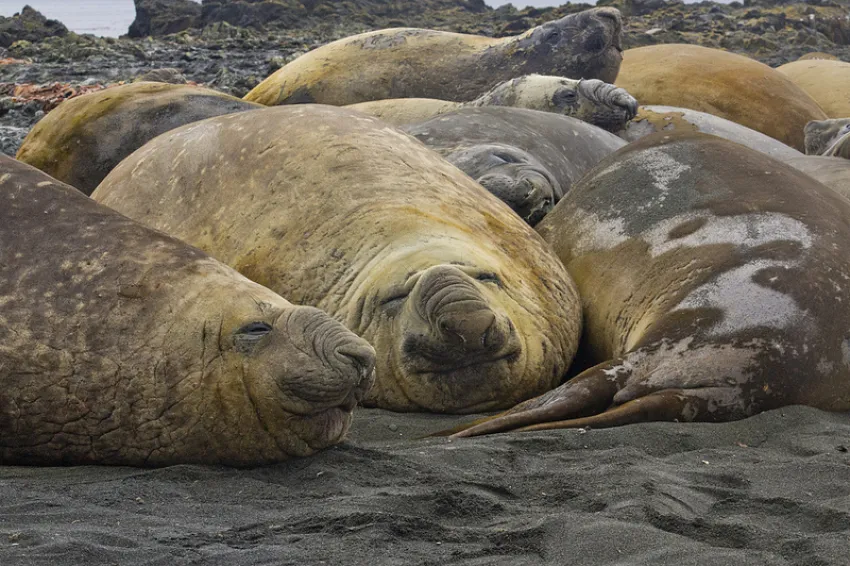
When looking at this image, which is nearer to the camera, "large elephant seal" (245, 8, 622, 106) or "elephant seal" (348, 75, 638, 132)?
"elephant seal" (348, 75, 638, 132)

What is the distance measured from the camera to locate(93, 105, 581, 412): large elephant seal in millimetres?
4160

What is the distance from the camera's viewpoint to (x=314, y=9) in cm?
2586

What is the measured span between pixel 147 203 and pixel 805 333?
8.66 feet

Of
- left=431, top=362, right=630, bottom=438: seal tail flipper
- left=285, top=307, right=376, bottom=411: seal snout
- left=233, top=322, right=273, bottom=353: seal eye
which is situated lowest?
left=431, top=362, right=630, bottom=438: seal tail flipper

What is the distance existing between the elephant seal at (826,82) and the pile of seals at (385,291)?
400 centimetres

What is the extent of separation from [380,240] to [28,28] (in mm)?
17990

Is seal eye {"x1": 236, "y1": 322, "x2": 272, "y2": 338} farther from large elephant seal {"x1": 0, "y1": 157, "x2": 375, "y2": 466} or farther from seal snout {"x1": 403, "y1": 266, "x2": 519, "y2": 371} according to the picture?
seal snout {"x1": 403, "y1": 266, "x2": 519, "y2": 371}

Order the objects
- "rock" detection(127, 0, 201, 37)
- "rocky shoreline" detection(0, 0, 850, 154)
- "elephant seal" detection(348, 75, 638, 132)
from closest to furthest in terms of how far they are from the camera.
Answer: "elephant seal" detection(348, 75, 638, 132) < "rocky shoreline" detection(0, 0, 850, 154) < "rock" detection(127, 0, 201, 37)

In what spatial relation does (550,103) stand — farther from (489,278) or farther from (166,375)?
(166,375)

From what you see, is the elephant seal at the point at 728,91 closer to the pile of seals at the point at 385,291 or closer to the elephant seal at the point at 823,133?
the elephant seal at the point at 823,133

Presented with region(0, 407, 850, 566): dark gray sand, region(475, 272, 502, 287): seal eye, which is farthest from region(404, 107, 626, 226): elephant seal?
region(0, 407, 850, 566): dark gray sand

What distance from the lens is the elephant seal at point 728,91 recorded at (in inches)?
357

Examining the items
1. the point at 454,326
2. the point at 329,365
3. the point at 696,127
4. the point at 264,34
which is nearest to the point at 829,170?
the point at 696,127

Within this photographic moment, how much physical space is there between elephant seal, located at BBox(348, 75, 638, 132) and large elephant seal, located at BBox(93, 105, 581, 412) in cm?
260
